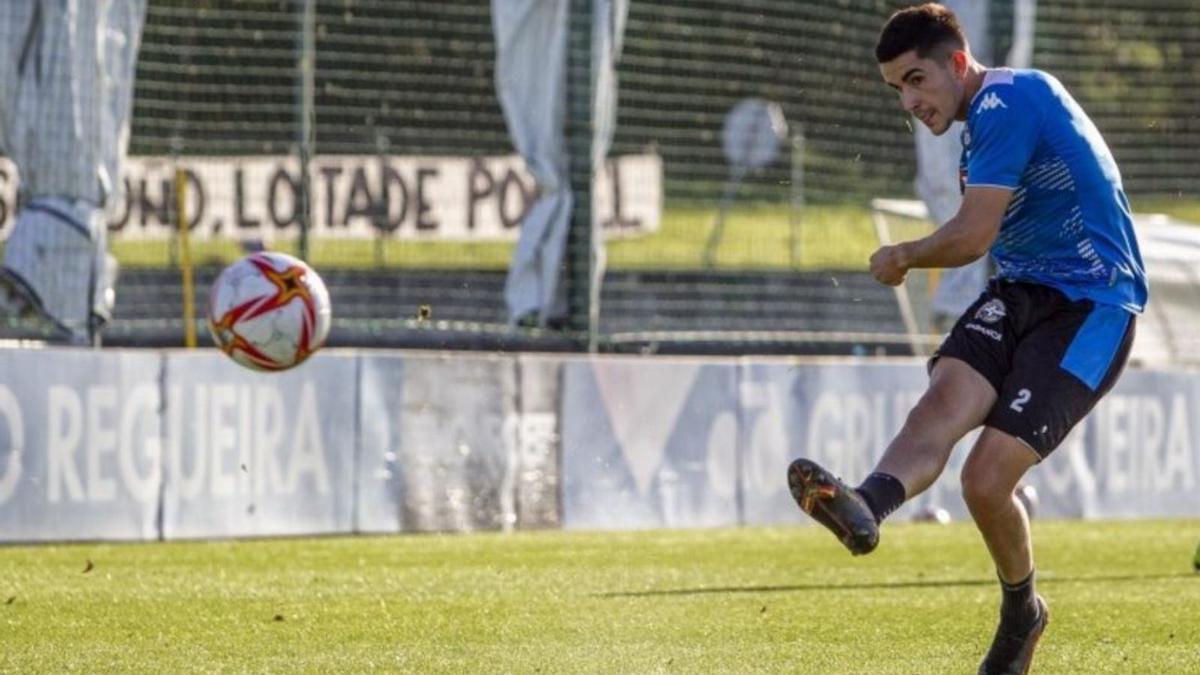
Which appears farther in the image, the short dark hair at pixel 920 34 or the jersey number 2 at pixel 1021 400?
the short dark hair at pixel 920 34

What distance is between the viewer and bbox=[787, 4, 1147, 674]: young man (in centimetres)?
665

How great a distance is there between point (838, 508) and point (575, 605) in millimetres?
2705

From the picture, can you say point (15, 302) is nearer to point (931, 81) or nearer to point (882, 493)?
point (931, 81)

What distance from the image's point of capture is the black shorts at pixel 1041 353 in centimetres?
669

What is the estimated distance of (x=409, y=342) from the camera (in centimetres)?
1530

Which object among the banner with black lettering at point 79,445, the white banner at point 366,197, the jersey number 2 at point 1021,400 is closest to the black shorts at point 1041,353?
the jersey number 2 at point 1021,400

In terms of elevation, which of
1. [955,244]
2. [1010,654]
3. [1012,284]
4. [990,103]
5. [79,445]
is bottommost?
[79,445]

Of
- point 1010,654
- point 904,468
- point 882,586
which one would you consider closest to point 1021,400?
point 904,468

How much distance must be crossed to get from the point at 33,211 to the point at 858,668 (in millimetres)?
6488

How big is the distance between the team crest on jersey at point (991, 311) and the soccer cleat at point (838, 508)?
0.79 metres

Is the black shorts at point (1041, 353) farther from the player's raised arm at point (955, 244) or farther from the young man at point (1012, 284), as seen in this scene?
the player's raised arm at point (955, 244)

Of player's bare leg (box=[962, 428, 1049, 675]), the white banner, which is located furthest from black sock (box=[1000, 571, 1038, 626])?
the white banner

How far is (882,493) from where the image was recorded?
653cm

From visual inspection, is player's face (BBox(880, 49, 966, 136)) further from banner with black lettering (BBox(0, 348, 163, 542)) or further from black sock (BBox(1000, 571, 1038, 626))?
banner with black lettering (BBox(0, 348, 163, 542))
